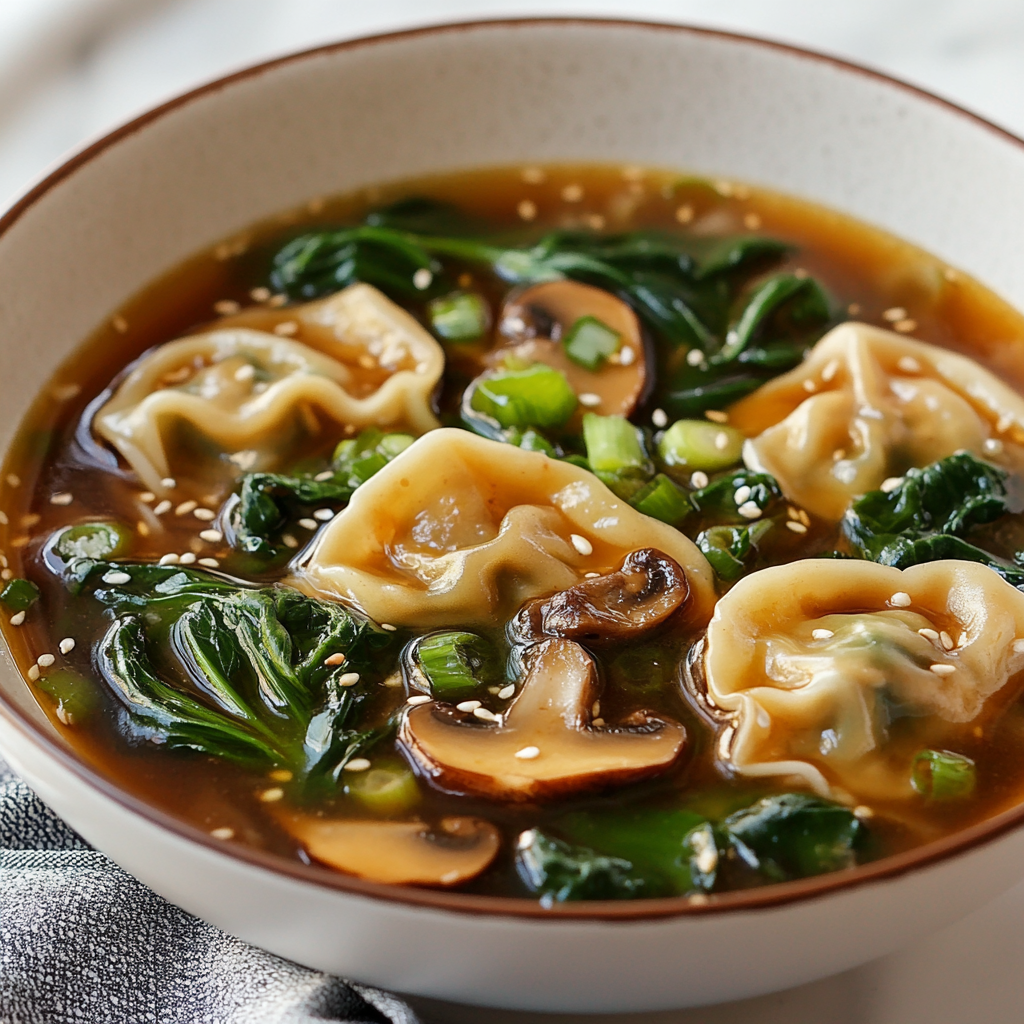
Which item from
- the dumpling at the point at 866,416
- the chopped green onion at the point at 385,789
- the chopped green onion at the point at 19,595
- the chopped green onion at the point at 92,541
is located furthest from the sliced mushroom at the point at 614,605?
the chopped green onion at the point at 19,595

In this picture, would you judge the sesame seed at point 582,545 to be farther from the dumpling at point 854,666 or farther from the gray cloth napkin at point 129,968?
the gray cloth napkin at point 129,968

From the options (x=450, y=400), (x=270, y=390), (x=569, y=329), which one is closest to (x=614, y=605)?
(x=450, y=400)

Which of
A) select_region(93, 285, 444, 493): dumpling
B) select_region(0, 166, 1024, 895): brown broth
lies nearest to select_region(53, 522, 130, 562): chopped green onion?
select_region(0, 166, 1024, 895): brown broth

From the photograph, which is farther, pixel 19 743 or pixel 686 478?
pixel 686 478

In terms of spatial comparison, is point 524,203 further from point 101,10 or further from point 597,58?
point 101,10

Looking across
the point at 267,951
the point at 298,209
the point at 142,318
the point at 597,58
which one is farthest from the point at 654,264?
the point at 267,951

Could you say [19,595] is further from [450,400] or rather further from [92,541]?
[450,400]

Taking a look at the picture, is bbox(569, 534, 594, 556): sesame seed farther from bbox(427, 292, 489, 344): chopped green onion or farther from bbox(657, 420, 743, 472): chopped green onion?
bbox(427, 292, 489, 344): chopped green onion
